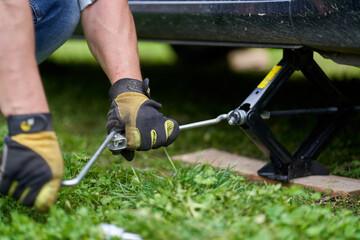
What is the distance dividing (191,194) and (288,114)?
32.4 inches

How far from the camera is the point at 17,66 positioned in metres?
1.43

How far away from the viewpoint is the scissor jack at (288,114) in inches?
80.8

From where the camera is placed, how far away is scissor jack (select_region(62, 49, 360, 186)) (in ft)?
6.73

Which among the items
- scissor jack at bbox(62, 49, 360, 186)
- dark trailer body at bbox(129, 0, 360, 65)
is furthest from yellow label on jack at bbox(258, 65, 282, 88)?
dark trailer body at bbox(129, 0, 360, 65)

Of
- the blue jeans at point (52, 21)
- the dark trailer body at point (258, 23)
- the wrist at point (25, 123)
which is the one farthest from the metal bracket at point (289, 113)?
the wrist at point (25, 123)

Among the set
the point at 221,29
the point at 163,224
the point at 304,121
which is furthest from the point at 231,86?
the point at 163,224

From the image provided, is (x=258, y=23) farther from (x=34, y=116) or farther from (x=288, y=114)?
(x=34, y=116)

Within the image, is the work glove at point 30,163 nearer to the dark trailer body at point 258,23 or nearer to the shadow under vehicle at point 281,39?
the shadow under vehicle at point 281,39

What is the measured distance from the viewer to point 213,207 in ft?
4.83

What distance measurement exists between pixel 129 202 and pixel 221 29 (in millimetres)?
987

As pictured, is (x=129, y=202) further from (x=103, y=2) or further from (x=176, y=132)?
(x=103, y=2)

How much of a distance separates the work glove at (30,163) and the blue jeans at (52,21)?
621 millimetres

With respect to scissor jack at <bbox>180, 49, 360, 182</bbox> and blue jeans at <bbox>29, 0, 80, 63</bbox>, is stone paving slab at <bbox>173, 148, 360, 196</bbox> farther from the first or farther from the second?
blue jeans at <bbox>29, 0, 80, 63</bbox>

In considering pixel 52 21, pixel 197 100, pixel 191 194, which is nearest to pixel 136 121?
pixel 191 194
